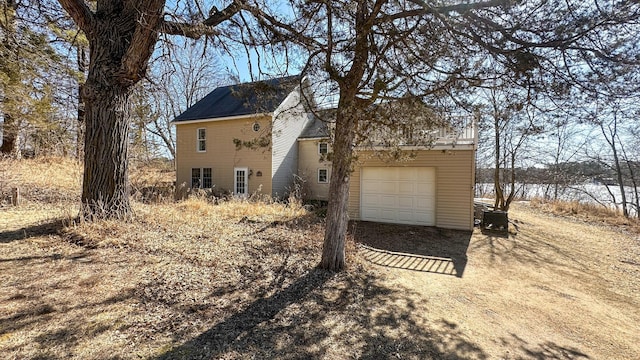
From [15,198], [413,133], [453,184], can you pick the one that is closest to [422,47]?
[413,133]

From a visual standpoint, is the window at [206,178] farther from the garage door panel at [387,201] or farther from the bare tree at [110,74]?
the bare tree at [110,74]

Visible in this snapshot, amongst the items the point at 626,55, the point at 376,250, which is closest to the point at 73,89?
the point at 376,250

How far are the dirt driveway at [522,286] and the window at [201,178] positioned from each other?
8.87 meters

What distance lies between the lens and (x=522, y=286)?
16.0 ft

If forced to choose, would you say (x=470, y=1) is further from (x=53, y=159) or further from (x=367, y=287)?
(x=53, y=159)

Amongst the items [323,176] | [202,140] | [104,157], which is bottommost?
[323,176]

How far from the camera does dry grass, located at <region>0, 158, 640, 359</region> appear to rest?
2398 millimetres

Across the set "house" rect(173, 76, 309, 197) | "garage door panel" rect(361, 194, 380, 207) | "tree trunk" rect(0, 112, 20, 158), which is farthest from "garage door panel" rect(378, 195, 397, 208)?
"tree trunk" rect(0, 112, 20, 158)

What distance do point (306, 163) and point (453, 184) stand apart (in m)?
7.62

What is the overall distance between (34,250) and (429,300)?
5.29 metres

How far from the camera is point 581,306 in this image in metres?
4.15

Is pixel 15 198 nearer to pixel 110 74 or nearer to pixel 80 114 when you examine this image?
pixel 110 74

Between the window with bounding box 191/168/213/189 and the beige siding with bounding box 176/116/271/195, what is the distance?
21 cm

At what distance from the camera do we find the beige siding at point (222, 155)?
13.2 meters
